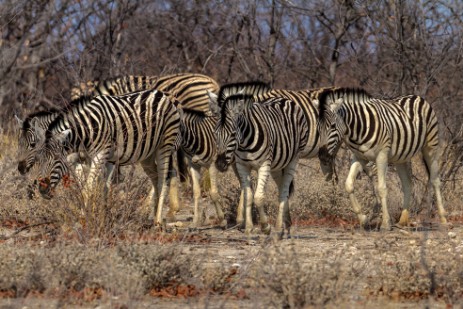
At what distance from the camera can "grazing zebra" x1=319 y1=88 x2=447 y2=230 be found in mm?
11432

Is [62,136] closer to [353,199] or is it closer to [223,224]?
[223,224]

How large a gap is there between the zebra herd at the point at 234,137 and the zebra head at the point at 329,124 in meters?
0.01

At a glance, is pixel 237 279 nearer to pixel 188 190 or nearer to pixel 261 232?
pixel 261 232

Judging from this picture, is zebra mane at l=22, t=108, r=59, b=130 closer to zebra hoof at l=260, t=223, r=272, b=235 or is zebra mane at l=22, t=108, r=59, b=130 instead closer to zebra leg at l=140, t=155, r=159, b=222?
zebra leg at l=140, t=155, r=159, b=222

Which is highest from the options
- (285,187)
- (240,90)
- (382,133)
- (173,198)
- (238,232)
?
A: (240,90)

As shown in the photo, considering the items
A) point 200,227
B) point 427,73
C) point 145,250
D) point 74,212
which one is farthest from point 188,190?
point 145,250

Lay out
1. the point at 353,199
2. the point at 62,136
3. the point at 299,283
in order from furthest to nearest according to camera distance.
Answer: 1. the point at 353,199
2. the point at 62,136
3. the point at 299,283

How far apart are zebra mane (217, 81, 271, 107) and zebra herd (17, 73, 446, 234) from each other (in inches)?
0.5

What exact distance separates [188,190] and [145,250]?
24.3 feet

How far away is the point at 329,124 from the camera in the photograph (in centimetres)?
1139

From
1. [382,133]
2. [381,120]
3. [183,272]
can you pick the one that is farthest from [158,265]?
[381,120]

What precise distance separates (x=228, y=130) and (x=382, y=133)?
2.23 meters

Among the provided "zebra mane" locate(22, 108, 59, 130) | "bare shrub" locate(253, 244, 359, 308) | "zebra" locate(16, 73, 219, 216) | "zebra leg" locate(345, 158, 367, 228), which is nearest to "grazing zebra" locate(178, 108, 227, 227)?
"zebra" locate(16, 73, 219, 216)

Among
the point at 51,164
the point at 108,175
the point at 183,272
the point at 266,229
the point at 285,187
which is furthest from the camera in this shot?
the point at 285,187
